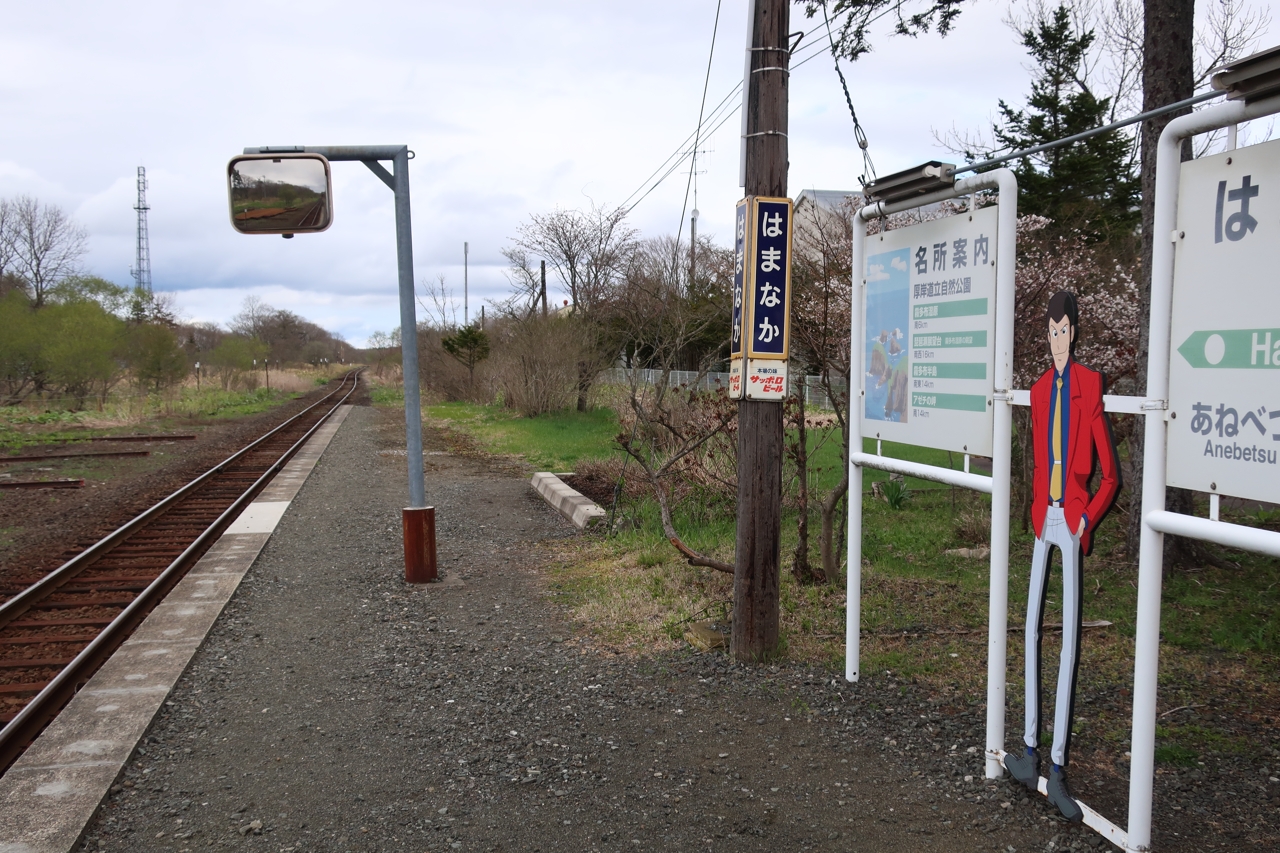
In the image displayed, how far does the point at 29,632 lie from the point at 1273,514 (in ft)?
34.3

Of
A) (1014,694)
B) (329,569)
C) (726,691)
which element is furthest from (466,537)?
(1014,694)

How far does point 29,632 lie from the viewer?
6.89 meters

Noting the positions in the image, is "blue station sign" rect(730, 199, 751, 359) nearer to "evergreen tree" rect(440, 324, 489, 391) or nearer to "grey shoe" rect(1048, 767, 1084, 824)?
"grey shoe" rect(1048, 767, 1084, 824)

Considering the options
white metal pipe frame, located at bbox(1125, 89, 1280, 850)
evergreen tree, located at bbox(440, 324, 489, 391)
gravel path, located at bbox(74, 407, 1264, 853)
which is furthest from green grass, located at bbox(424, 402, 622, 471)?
white metal pipe frame, located at bbox(1125, 89, 1280, 850)

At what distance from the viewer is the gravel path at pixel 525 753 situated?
11.9 feet

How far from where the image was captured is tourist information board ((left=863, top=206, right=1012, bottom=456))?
12.6 feet

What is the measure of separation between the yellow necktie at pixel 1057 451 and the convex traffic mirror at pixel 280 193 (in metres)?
5.69

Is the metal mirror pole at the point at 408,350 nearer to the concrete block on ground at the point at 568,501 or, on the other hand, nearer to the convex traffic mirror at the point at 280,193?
the convex traffic mirror at the point at 280,193

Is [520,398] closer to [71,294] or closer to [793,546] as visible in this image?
[71,294]

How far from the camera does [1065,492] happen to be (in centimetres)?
348

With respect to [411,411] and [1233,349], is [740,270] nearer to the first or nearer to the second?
[1233,349]

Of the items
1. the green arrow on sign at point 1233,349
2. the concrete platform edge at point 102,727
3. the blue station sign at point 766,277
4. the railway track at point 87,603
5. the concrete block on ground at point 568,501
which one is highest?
the blue station sign at point 766,277

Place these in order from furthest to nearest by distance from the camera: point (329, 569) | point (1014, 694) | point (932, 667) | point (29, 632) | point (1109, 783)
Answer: point (329, 569), point (29, 632), point (932, 667), point (1014, 694), point (1109, 783)

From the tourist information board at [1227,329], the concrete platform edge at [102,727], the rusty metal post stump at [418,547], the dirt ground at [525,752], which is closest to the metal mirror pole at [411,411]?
the rusty metal post stump at [418,547]
